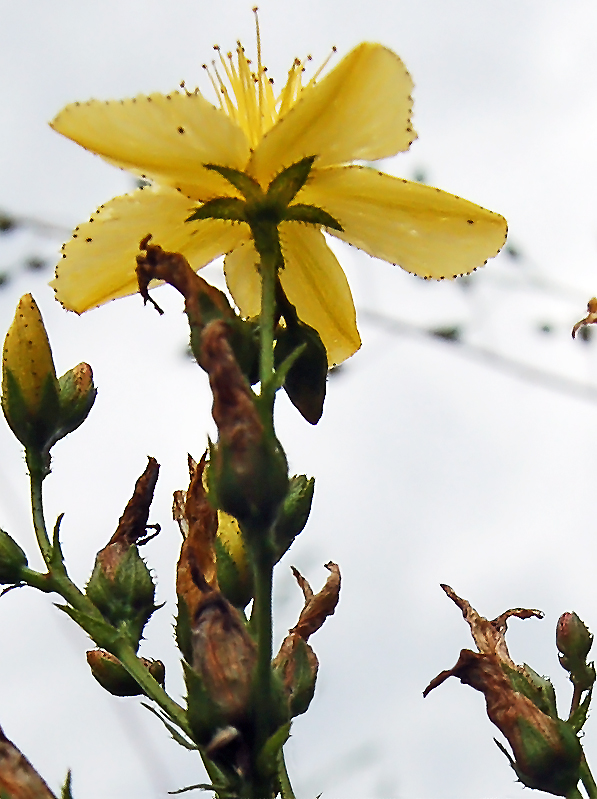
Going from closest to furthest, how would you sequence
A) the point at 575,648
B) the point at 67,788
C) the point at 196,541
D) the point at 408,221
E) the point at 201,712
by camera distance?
the point at 201,712 → the point at 67,788 → the point at 196,541 → the point at 408,221 → the point at 575,648

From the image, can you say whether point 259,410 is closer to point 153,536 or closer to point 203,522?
point 203,522

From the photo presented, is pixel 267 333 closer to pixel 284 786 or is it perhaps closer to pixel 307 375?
pixel 307 375

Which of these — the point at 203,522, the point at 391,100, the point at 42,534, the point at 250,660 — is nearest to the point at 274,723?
the point at 250,660

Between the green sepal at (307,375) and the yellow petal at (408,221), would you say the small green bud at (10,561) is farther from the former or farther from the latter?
the yellow petal at (408,221)

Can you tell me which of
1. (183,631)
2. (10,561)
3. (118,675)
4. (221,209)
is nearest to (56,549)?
(10,561)

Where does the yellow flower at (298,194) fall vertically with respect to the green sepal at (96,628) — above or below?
above

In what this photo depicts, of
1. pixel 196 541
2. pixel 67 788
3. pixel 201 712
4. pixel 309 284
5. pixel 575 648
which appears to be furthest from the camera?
pixel 575 648

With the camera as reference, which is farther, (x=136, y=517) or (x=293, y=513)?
(x=136, y=517)

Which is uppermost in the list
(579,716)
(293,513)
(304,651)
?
(293,513)

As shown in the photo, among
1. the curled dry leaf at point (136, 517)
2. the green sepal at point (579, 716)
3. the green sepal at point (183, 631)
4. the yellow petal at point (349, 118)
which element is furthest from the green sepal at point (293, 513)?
the green sepal at point (579, 716)
